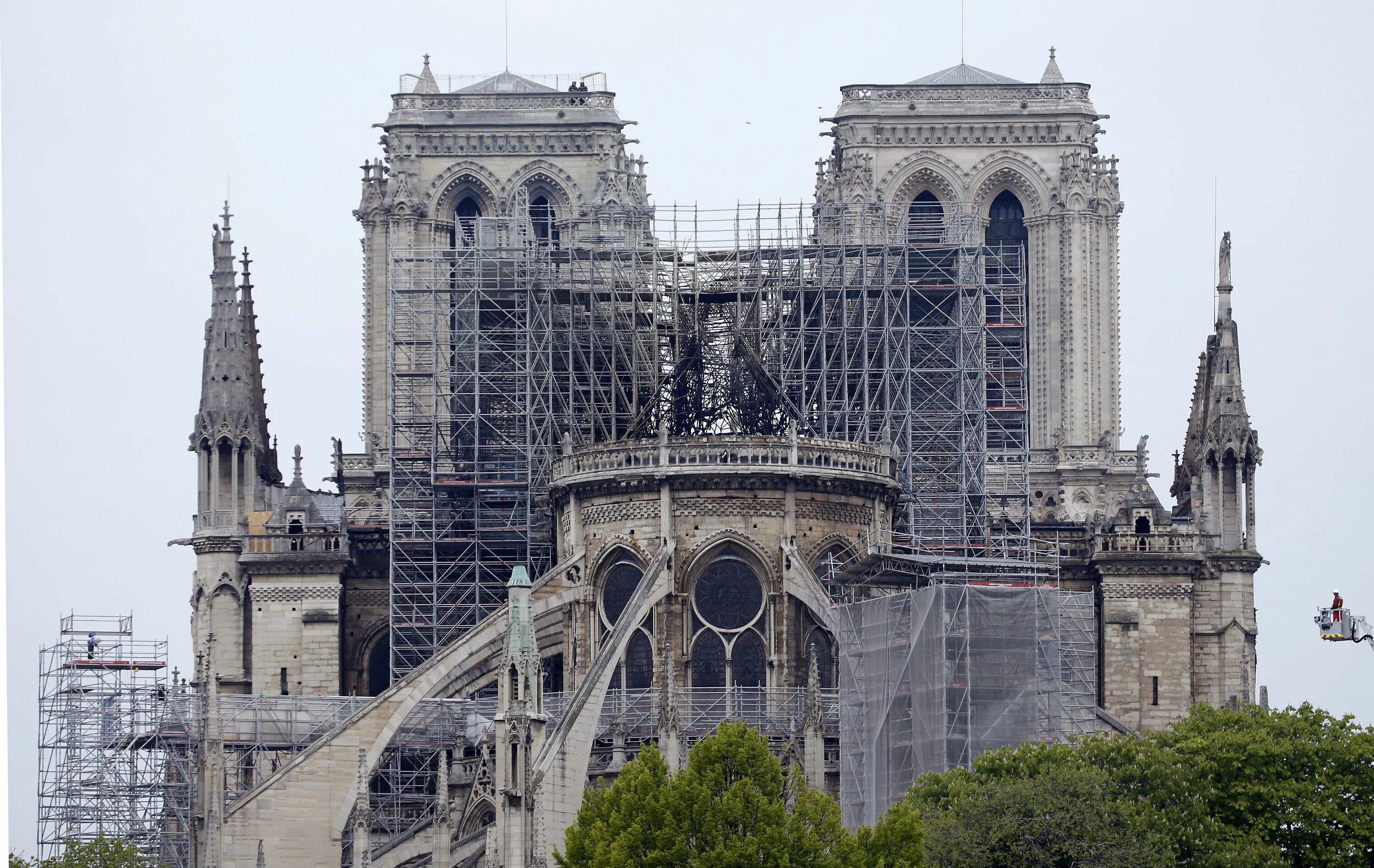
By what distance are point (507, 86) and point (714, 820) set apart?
5384cm

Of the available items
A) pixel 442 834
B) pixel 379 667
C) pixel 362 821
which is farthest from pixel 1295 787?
pixel 379 667

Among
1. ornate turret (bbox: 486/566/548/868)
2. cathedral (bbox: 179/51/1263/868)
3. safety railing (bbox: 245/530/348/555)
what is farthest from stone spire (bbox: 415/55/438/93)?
ornate turret (bbox: 486/566/548/868)

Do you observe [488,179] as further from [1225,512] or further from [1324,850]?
[1324,850]

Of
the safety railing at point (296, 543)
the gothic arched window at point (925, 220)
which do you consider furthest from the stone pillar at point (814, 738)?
the safety railing at point (296, 543)

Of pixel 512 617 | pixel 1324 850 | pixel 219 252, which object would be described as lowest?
pixel 1324 850

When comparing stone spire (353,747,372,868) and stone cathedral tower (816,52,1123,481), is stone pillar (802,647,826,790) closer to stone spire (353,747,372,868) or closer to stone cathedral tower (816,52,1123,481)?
stone spire (353,747,372,868)

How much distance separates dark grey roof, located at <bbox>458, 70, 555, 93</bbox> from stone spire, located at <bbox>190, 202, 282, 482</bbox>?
37.5 ft

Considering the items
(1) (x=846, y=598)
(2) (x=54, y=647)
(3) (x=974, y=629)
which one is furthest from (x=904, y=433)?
(2) (x=54, y=647)

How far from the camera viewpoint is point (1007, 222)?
119 meters

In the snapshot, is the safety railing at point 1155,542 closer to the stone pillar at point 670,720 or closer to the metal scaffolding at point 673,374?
the metal scaffolding at point 673,374

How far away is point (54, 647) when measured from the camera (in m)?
101

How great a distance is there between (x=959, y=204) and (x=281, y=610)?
25814mm

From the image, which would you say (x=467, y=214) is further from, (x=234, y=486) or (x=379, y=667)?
(x=379, y=667)

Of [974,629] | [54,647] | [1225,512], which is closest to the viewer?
[974,629]
